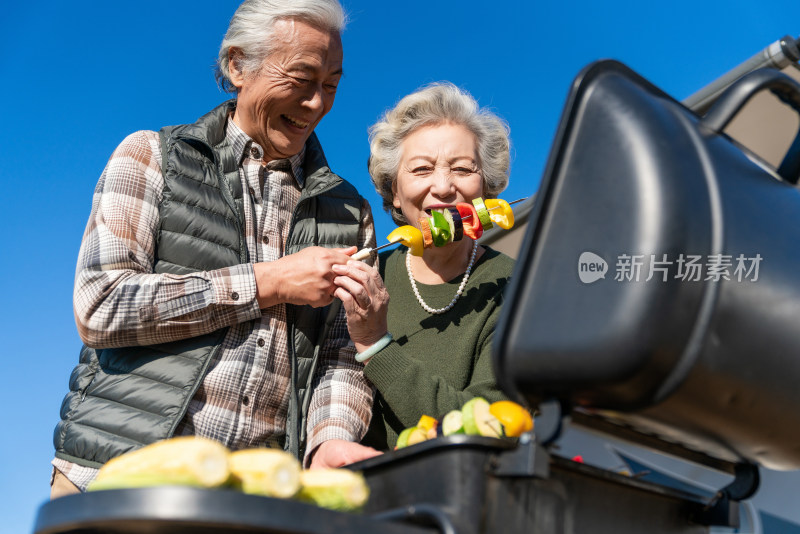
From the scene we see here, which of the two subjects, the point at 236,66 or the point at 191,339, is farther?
the point at 236,66

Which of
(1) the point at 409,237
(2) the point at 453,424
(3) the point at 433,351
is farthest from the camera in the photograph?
(1) the point at 409,237

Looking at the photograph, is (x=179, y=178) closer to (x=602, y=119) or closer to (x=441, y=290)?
(x=441, y=290)

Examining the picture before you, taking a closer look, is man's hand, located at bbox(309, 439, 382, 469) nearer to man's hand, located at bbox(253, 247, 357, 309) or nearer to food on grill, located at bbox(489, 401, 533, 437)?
man's hand, located at bbox(253, 247, 357, 309)

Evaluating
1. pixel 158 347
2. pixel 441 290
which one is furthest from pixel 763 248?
pixel 441 290

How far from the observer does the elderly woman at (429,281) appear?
97.5 inches

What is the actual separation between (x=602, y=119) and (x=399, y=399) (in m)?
1.47

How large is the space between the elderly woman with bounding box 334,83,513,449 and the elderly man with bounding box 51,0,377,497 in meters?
0.13

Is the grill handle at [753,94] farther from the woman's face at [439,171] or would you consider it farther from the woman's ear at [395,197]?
the woman's ear at [395,197]

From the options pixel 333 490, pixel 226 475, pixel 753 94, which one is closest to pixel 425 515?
pixel 333 490

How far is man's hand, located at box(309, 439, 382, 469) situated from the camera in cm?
199

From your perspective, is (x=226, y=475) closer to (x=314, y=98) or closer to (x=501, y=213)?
(x=314, y=98)

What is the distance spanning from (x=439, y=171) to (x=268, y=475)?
2.36 m

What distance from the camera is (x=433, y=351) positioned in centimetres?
281

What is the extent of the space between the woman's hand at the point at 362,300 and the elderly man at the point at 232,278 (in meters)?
0.05
